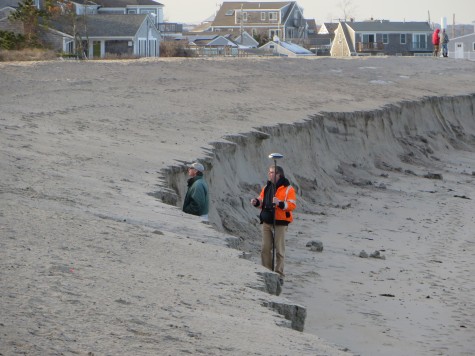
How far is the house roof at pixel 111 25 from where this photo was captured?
2216 inches

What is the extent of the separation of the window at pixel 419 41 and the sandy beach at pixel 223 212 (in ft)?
166

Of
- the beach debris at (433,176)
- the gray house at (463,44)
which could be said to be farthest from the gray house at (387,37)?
the beach debris at (433,176)

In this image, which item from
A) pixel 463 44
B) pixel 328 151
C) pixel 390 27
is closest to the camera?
pixel 328 151

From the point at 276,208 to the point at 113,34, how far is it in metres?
44.9

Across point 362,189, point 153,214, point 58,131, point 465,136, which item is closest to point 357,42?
point 465,136

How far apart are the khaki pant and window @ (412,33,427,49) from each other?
7454 centimetres

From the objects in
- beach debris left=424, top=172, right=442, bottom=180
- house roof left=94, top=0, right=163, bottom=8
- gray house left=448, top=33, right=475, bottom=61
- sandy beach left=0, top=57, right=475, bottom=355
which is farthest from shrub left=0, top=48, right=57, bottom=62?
gray house left=448, top=33, right=475, bottom=61

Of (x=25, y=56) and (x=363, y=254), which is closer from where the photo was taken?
(x=363, y=254)

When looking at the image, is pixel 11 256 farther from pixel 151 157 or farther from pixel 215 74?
pixel 215 74

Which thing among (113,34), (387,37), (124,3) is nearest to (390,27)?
(387,37)

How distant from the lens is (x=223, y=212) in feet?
57.6

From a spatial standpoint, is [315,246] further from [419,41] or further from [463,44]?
[463,44]

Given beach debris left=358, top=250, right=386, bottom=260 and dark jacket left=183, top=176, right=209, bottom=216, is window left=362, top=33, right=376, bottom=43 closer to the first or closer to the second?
beach debris left=358, top=250, right=386, bottom=260

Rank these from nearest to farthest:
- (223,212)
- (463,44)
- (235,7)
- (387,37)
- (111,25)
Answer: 1. (223,212)
2. (111,25)
3. (387,37)
4. (463,44)
5. (235,7)
